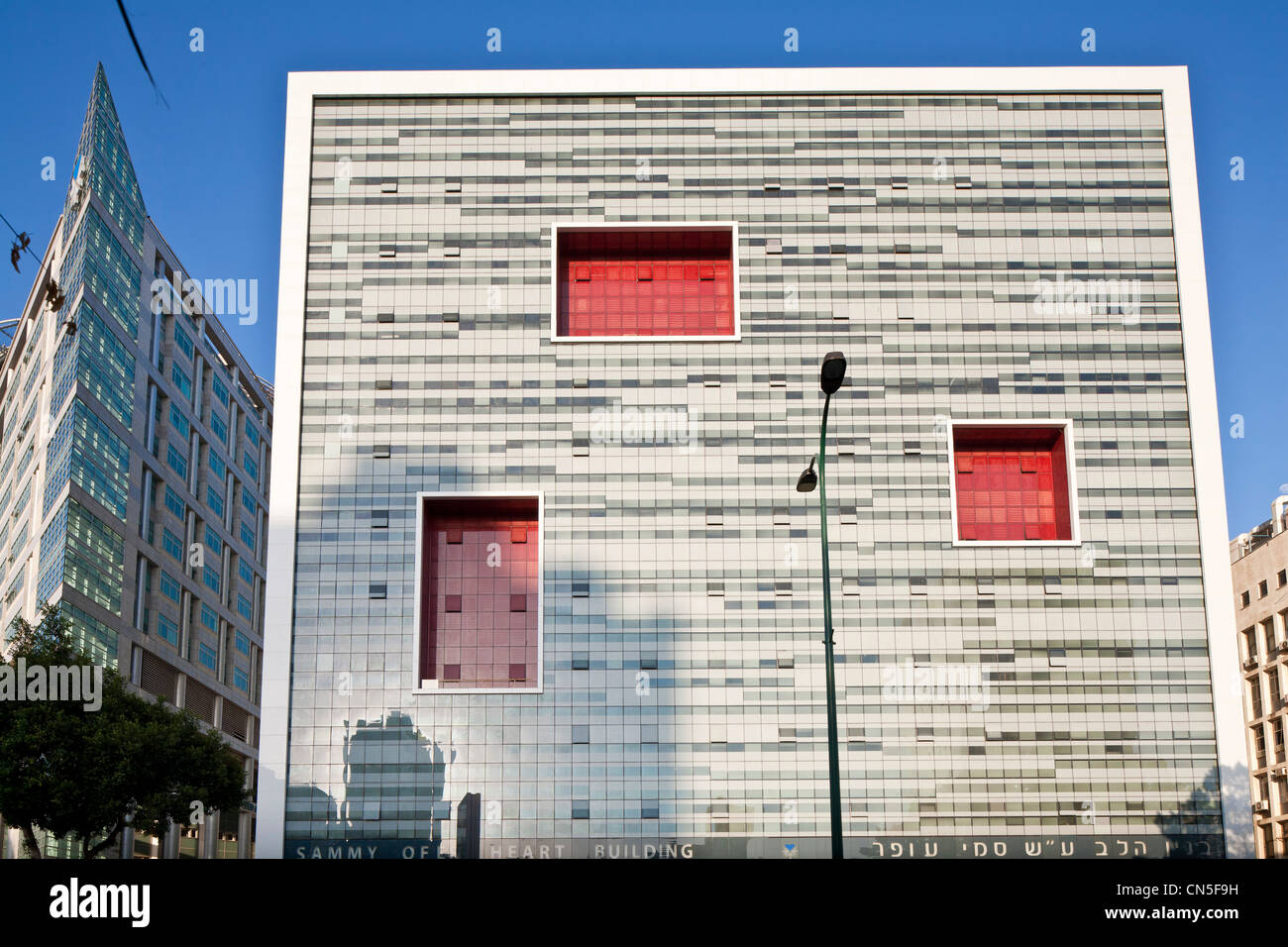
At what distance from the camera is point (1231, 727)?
117ft

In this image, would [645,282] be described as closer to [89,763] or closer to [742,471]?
[742,471]

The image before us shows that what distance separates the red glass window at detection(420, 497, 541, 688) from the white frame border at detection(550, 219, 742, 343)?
5.44 metres

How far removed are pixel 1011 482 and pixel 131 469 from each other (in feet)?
194

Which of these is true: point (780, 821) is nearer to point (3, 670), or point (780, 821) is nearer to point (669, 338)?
point (669, 338)

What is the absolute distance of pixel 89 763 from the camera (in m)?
47.3

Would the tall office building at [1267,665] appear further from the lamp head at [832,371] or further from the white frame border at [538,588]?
the lamp head at [832,371]

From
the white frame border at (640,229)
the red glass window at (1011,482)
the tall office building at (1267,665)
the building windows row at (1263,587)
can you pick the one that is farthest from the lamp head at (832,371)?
the building windows row at (1263,587)

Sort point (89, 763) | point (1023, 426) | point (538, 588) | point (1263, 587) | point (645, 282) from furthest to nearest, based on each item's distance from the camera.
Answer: point (1263, 587), point (89, 763), point (645, 282), point (1023, 426), point (538, 588)

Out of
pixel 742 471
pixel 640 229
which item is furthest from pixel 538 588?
pixel 640 229

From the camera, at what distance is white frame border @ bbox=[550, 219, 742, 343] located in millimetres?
38625

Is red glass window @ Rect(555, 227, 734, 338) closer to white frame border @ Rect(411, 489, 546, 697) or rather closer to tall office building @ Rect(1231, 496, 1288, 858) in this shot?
white frame border @ Rect(411, 489, 546, 697)

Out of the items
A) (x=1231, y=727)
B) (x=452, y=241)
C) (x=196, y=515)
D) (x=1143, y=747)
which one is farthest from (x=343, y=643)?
(x=196, y=515)

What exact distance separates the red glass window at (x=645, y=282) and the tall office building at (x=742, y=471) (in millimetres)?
132

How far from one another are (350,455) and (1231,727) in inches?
1033
